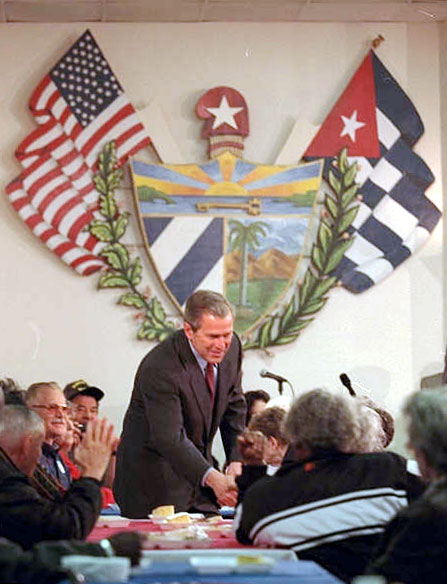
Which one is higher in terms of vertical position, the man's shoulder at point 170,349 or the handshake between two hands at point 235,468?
the man's shoulder at point 170,349

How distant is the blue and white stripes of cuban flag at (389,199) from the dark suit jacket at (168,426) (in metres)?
2.95

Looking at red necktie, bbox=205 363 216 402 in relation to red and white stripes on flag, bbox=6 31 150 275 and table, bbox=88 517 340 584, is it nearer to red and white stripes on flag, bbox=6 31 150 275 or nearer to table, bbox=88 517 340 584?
table, bbox=88 517 340 584

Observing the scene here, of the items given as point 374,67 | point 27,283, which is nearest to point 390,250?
point 374,67

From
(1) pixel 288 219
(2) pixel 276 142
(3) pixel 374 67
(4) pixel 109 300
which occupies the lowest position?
(4) pixel 109 300

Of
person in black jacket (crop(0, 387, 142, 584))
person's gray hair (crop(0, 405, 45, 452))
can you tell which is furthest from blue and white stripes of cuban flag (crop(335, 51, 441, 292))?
person in black jacket (crop(0, 387, 142, 584))

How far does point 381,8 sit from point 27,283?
3011mm

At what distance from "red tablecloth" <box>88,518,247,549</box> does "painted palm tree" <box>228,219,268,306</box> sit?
3.65 metres

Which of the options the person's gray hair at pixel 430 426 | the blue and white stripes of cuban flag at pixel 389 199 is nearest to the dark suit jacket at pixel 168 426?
the person's gray hair at pixel 430 426

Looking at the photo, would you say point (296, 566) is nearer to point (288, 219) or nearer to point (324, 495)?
point (324, 495)

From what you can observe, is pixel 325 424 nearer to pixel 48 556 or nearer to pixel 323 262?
pixel 48 556

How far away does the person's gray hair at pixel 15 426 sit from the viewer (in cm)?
389

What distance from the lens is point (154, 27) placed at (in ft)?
27.6

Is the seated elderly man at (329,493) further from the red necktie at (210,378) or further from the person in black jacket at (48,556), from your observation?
the red necktie at (210,378)

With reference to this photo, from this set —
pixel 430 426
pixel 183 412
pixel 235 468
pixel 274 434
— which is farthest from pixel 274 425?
pixel 430 426
